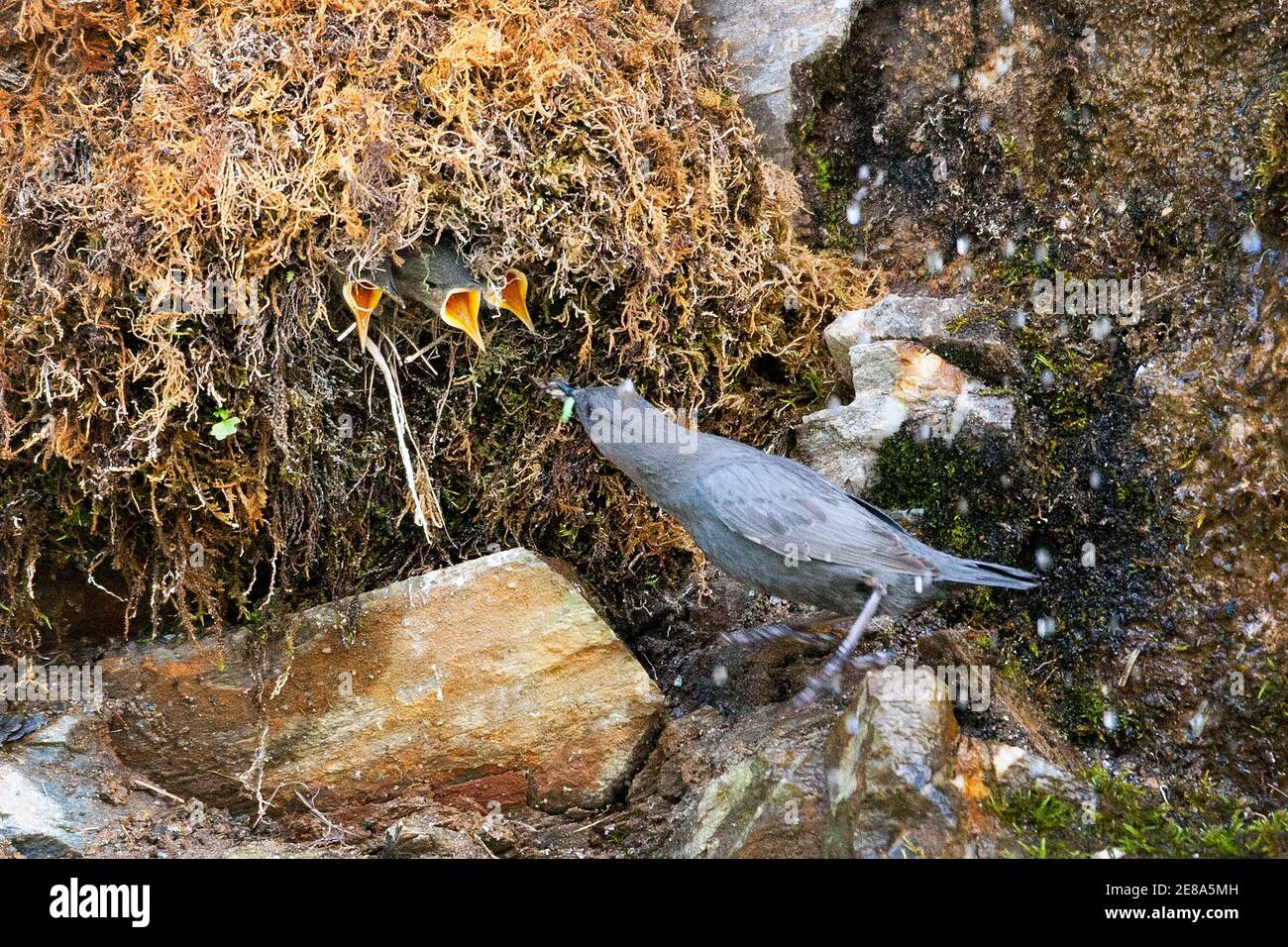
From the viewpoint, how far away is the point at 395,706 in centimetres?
441

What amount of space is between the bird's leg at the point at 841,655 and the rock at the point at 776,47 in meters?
2.35

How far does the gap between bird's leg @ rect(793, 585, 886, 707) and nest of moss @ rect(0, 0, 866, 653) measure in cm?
97

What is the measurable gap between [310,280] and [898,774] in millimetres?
2765

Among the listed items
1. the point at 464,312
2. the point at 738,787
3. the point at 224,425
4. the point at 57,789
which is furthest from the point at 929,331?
the point at 57,789

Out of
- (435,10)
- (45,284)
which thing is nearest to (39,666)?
(45,284)

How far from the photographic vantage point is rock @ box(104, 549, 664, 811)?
4398 mm

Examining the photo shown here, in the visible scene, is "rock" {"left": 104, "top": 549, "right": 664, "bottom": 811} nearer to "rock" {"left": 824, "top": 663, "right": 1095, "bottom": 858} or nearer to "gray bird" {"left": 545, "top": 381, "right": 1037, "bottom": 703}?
"gray bird" {"left": 545, "top": 381, "right": 1037, "bottom": 703}

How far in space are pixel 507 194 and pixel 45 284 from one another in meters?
1.74

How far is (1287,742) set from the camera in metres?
3.98

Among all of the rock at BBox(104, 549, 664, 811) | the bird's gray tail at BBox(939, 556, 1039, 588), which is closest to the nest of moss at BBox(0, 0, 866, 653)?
the rock at BBox(104, 549, 664, 811)

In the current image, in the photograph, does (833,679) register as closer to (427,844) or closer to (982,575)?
(982,575)

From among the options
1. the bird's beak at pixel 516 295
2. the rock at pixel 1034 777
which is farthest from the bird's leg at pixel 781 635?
the bird's beak at pixel 516 295

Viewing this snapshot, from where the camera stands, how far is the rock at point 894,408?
4664 mm

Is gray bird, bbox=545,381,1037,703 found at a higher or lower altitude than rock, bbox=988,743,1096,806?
higher
